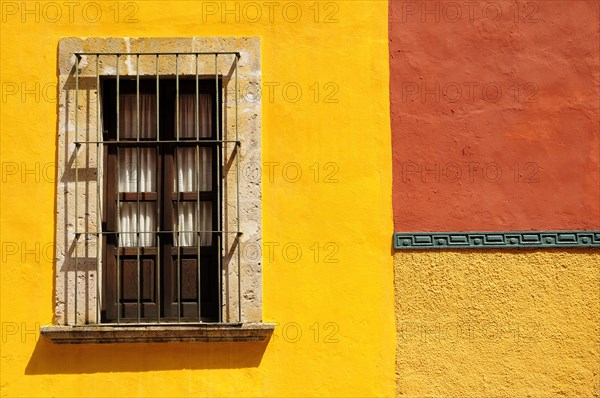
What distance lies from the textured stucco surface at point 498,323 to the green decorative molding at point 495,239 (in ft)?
0.17

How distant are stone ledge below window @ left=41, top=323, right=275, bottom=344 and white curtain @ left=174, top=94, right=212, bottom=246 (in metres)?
0.65

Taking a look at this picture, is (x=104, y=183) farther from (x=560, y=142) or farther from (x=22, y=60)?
(x=560, y=142)

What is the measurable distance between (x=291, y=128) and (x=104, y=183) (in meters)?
1.41

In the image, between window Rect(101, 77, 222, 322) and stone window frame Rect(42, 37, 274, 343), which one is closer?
stone window frame Rect(42, 37, 274, 343)

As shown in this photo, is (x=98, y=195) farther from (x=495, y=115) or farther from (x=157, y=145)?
(x=495, y=115)

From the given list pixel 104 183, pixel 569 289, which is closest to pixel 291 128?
pixel 104 183

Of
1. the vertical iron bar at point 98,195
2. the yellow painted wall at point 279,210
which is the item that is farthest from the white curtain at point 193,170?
the vertical iron bar at point 98,195

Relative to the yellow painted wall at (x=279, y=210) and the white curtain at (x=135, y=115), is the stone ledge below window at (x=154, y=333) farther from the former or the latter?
the white curtain at (x=135, y=115)

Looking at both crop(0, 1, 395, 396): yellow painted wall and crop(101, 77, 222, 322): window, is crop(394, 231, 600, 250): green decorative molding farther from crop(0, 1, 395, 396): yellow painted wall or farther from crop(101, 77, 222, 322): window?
crop(101, 77, 222, 322): window

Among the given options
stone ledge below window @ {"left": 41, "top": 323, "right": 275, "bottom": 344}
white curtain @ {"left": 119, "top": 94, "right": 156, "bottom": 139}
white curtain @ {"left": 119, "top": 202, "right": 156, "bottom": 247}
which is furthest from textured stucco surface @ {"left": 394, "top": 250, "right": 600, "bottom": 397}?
white curtain @ {"left": 119, "top": 94, "right": 156, "bottom": 139}

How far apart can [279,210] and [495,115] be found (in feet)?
5.66

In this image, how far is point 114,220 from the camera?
20.1 feet

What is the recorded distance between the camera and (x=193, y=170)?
20.4 ft

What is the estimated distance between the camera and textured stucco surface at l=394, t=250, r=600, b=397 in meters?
6.01
